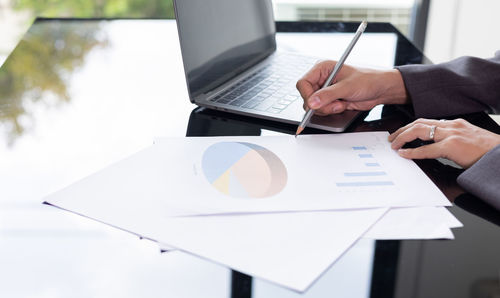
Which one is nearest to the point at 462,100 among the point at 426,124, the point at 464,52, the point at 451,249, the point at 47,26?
the point at 426,124

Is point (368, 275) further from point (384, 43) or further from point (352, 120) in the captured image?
point (384, 43)

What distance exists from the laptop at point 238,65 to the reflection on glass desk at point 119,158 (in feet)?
0.11

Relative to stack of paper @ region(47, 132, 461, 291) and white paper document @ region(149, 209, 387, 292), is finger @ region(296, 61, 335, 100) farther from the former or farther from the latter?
white paper document @ region(149, 209, 387, 292)

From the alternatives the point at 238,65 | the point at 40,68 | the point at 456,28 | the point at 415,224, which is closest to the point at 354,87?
the point at 238,65

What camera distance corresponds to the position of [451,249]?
1.97 ft

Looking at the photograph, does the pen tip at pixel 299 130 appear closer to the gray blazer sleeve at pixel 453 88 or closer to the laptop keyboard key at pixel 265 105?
the laptop keyboard key at pixel 265 105

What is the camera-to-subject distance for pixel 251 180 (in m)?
0.70

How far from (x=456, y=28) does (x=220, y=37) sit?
218 cm

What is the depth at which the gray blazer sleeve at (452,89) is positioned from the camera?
0.96 meters

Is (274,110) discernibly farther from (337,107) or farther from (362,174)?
(362,174)

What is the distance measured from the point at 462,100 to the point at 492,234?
0.40m

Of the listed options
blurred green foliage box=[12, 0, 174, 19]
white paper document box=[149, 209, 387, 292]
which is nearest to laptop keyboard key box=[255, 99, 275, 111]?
white paper document box=[149, 209, 387, 292]

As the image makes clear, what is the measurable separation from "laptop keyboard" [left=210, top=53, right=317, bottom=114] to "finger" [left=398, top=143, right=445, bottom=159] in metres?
0.24

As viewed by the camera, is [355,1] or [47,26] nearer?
[47,26]
